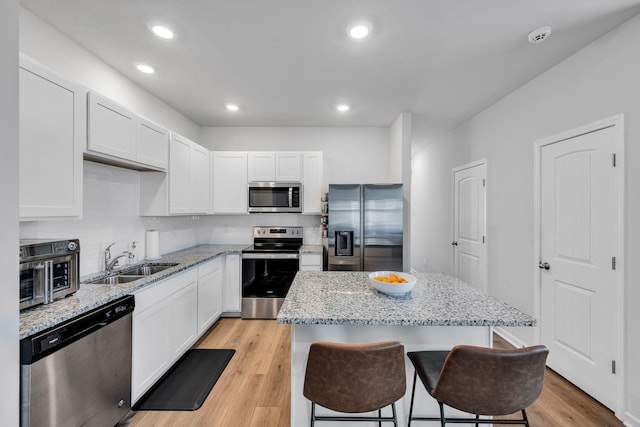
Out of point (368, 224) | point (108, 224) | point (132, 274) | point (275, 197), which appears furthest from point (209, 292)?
point (368, 224)

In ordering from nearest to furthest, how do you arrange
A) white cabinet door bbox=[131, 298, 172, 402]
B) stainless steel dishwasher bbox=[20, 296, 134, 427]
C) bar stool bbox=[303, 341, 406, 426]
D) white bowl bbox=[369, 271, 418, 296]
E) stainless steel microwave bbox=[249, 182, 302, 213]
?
bar stool bbox=[303, 341, 406, 426] → stainless steel dishwasher bbox=[20, 296, 134, 427] → white bowl bbox=[369, 271, 418, 296] → white cabinet door bbox=[131, 298, 172, 402] → stainless steel microwave bbox=[249, 182, 302, 213]

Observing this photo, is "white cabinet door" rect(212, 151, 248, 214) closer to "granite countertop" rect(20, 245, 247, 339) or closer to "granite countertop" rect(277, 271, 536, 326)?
"granite countertop" rect(20, 245, 247, 339)

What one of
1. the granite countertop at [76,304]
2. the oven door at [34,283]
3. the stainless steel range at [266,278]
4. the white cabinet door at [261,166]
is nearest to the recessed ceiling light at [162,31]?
the oven door at [34,283]

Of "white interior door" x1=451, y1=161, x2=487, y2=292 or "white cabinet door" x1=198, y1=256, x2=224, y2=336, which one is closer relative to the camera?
"white cabinet door" x1=198, y1=256, x2=224, y2=336

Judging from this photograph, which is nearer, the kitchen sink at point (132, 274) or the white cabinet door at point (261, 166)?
the kitchen sink at point (132, 274)

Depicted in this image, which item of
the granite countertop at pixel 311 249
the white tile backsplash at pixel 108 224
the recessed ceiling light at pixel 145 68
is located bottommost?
the granite countertop at pixel 311 249

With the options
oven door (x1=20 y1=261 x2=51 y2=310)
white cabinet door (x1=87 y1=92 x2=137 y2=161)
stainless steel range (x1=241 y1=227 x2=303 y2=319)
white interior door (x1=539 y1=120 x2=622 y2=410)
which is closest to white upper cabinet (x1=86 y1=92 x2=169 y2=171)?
white cabinet door (x1=87 y1=92 x2=137 y2=161)

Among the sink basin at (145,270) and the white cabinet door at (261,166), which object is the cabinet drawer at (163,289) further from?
Result: the white cabinet door at (261,166)

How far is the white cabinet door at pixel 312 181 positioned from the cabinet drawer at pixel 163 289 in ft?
5.67

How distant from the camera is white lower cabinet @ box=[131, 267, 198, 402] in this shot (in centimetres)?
196

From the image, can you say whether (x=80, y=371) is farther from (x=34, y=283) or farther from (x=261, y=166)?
(x=261, y=166)

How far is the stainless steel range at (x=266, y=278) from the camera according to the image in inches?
142

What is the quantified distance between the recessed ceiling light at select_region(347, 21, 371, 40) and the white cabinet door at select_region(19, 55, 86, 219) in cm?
183

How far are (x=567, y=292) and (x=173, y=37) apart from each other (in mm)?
3775
